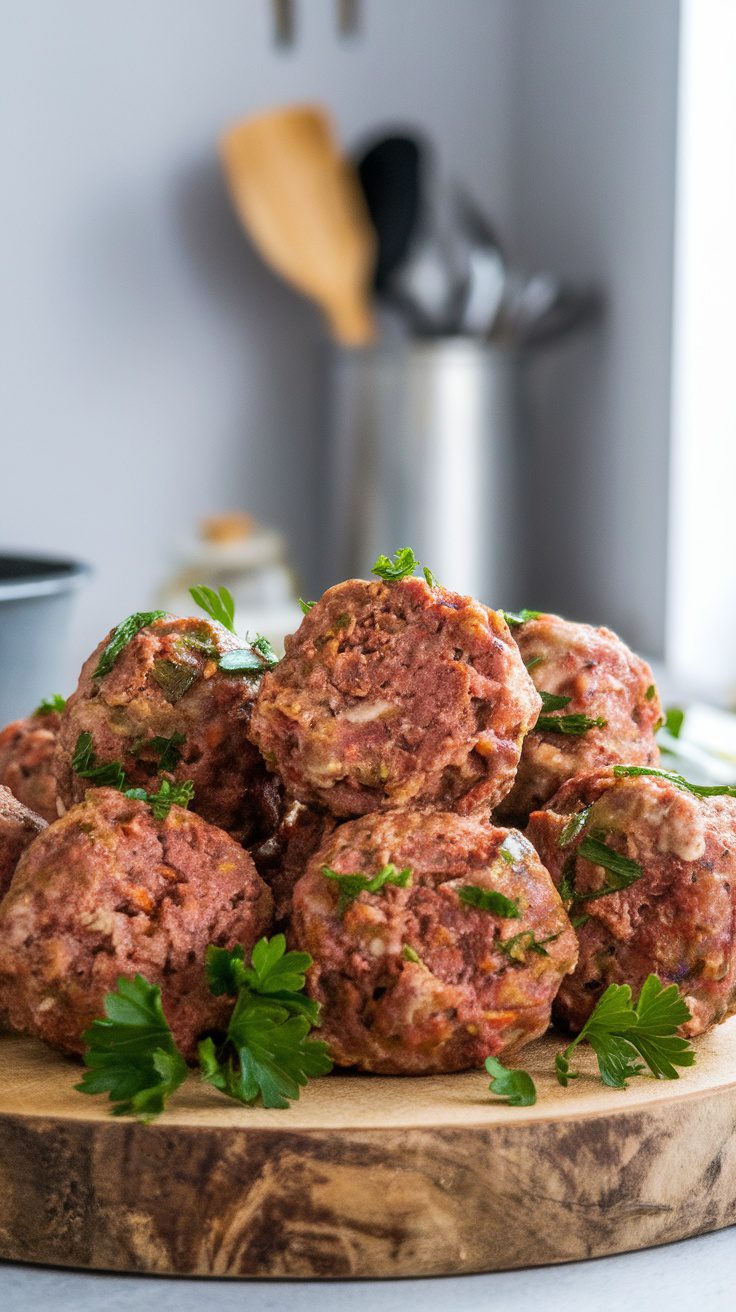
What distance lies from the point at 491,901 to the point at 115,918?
0.37m

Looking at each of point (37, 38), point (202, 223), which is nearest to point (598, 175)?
point (202, 223)

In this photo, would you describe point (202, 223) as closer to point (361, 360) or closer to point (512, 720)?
point (361, 360)

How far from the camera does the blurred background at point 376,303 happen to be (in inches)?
176

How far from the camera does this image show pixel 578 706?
1.76m

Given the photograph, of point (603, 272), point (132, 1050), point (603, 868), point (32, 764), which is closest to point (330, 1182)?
point (132, 1050)

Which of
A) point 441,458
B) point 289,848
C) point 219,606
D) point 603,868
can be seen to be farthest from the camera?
point 441,458

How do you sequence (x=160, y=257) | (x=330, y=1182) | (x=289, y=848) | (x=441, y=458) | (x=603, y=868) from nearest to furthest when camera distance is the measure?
(x=330, y=1182)
(x=603, y=868)
(x=289, y=848)
(x=441, y=458)
(x=160, y=257)

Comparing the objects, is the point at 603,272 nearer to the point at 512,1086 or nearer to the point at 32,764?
the point at 32,764

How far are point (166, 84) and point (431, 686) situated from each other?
4.04 m

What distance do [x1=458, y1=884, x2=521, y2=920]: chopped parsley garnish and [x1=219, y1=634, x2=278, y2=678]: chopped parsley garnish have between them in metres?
0.35

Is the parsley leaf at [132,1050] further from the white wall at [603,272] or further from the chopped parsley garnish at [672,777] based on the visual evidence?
the white wall at [603,272]

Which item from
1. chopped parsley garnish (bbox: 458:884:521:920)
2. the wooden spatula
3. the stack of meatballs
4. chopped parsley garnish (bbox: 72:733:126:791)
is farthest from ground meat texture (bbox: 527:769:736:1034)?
the wooden spatula

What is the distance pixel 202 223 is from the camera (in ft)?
16.6

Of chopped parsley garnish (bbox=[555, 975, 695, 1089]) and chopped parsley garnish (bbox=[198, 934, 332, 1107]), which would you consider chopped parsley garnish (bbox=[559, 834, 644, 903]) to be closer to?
chopped parsley garnish (bbox=[555, 975, 695, 1089])
